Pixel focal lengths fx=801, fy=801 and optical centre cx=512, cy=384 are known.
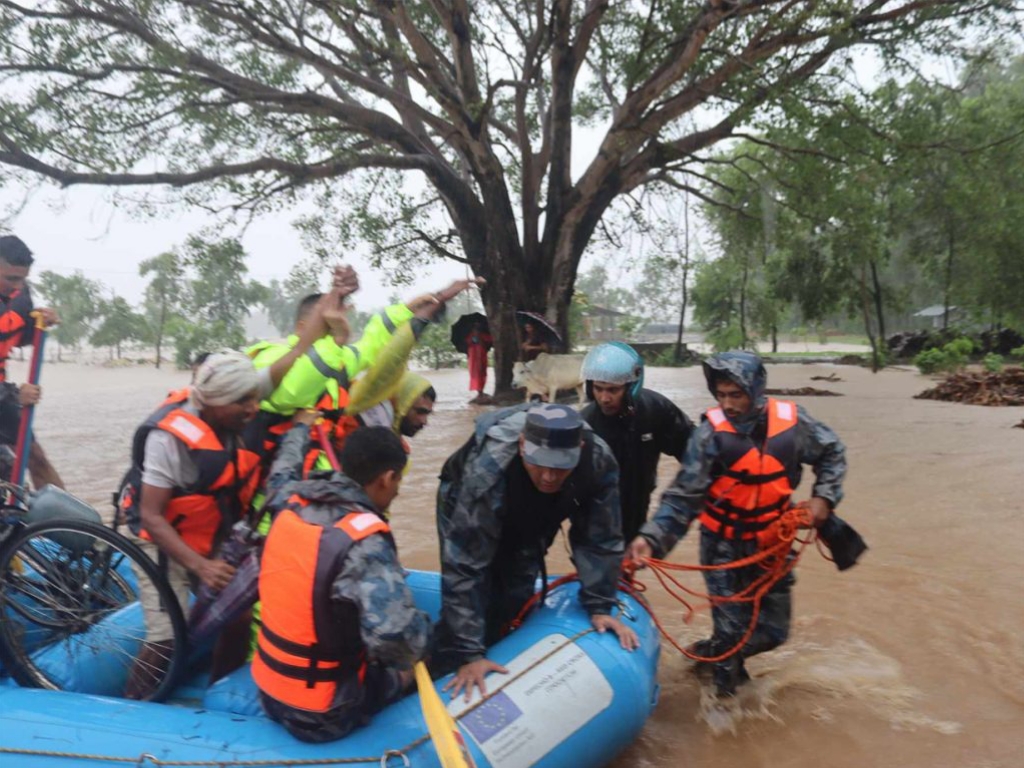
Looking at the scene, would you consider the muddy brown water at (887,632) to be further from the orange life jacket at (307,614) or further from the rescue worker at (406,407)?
the rescue worker at (406,407)

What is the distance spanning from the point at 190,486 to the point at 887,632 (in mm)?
3472

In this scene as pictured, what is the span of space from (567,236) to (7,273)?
9477 mm

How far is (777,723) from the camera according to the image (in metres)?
3.26

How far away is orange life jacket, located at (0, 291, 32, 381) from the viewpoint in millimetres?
4504

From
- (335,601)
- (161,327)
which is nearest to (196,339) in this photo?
(161,327)

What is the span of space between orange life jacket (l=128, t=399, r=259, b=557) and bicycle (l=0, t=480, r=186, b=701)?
176 mm

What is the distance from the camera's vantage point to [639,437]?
136 inches

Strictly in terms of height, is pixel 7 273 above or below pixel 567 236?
below

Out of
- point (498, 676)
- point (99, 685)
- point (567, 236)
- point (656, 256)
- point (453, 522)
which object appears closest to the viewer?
point (498, 676)

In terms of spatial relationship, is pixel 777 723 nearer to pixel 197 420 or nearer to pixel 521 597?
pixel 521 597

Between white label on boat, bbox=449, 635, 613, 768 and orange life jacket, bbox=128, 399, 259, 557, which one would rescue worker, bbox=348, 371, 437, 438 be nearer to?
orange life jacket, bbox=128, 399, 259, 557

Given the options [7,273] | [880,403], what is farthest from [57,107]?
[880,403]

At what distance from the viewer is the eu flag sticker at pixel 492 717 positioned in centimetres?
237

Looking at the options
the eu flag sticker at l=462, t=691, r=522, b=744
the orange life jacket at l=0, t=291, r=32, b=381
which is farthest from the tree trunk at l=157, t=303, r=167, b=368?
the eu flag sticker at l=462, t=691, r=522, b=744
